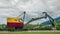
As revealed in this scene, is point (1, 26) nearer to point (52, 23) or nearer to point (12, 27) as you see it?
point (12, 27)

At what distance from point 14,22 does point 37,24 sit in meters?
9.24

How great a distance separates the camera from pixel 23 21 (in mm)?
52062

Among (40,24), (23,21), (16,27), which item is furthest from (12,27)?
(40,24)

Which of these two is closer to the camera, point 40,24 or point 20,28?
point 20,28

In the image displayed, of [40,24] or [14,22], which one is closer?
[14,22]

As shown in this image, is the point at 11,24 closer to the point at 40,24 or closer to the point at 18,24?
the point at 18,24

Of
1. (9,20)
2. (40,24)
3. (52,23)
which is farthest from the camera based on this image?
(40,24)

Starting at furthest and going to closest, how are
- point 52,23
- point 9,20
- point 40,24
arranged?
point 40,24
point 9,20
point 52,23

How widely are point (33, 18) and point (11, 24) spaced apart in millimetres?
8266

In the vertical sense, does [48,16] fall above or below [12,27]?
above

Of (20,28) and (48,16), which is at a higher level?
(48,16)

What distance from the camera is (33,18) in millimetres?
53688

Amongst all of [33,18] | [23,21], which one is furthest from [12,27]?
[33,18]

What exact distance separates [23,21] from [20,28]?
2.74 meters
